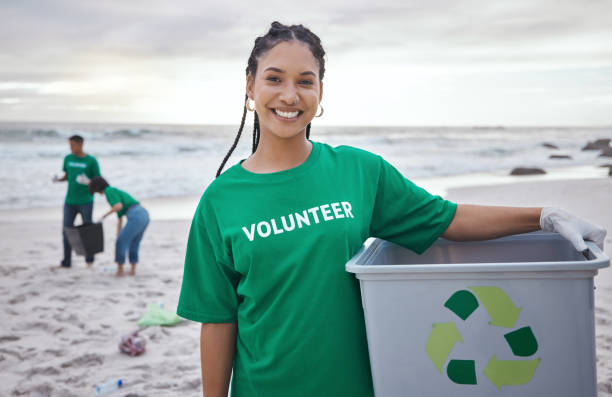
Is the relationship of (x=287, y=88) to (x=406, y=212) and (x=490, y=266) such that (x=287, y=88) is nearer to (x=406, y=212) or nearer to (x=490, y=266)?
(x=406, y=212)

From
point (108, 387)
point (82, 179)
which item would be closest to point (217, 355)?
point (108, 387)

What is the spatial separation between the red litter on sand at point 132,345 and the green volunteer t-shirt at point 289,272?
8.89 ft

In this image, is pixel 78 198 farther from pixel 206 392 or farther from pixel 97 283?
pixel 206 392

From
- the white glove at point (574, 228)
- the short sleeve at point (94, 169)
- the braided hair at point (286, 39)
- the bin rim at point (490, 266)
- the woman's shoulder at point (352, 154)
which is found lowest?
the bin rim at point (490, 266)

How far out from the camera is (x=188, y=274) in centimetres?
152

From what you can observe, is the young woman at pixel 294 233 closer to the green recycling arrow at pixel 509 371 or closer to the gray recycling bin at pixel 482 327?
the gray recycling bin at pixel 482 327

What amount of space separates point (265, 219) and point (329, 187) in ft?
0.63

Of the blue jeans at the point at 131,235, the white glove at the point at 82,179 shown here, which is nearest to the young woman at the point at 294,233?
the blue jeans at the point at 131,235

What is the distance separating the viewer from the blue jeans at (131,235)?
20.1 feet

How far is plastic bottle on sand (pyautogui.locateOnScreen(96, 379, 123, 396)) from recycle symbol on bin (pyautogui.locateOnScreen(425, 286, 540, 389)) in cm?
276

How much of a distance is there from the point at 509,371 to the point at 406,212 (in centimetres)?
53

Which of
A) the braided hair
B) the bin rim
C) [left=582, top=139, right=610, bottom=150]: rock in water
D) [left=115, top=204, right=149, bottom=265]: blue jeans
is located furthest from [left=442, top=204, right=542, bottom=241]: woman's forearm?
[left=582, top=139, right=610, bottom=150]: rock in water

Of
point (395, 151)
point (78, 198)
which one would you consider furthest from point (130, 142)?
point (78, 198)

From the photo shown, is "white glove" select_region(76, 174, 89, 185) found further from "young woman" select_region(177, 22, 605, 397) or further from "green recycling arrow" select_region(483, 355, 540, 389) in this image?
"green recycling arrow" select_region(483, 355, 540, 389)
